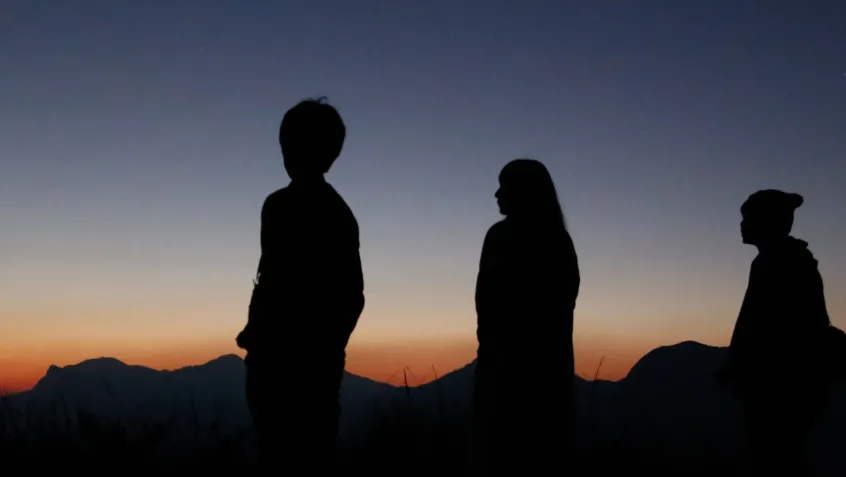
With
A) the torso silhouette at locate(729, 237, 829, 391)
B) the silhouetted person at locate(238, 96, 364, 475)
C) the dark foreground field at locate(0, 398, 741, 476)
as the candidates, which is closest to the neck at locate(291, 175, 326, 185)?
the silhouetted person at locate(238, 96, 364, 475)

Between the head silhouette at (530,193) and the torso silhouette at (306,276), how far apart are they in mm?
Answer: 1326

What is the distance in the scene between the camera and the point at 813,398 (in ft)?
18.1

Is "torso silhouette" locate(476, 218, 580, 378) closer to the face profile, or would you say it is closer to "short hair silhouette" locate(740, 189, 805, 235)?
the face profile

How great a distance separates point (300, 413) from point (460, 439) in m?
3.11

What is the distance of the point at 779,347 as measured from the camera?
18.4 ft

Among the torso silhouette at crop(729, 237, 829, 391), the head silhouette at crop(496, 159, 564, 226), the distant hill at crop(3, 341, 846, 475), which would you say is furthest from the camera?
the distant hill at crop(3, 341, 846, 475)

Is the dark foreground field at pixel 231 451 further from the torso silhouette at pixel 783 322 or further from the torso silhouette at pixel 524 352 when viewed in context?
the torso silhouette at pixel 783 322

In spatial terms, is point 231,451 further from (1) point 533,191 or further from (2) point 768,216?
(2) point 768,216

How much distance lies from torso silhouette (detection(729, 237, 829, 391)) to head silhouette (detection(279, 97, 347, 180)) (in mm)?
3349

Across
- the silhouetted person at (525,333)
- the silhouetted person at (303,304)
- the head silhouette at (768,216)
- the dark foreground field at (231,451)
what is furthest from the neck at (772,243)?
the silhouetted person at (303,304)

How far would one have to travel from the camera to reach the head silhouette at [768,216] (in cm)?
573

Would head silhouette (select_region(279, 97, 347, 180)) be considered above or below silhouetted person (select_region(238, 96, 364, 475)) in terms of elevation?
above

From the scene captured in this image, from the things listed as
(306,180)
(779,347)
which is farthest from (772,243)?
(306,180)

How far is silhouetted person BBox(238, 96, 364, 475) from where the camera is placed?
3.63 metres
